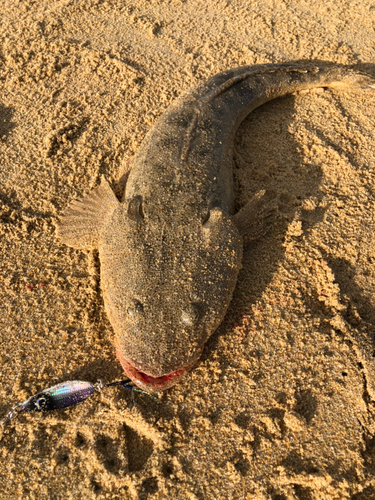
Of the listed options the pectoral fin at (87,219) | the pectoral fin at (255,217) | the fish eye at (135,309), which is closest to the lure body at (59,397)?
the fish eye at (135,309)

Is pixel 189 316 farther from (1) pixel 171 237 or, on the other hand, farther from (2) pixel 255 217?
(2) pixel 255 217

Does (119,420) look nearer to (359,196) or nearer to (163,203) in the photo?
(163,203)

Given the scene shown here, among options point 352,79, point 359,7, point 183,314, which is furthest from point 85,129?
point 359,7

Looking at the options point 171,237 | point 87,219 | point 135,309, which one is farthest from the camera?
point 87,219

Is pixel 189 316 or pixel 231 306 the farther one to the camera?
pixel 231 306

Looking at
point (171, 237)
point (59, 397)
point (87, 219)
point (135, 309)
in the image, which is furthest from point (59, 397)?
point (87, 219)

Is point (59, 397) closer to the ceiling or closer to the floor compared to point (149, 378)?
closer to the floor

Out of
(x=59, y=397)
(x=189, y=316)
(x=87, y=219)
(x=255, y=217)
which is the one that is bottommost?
(x=59, y=397)
